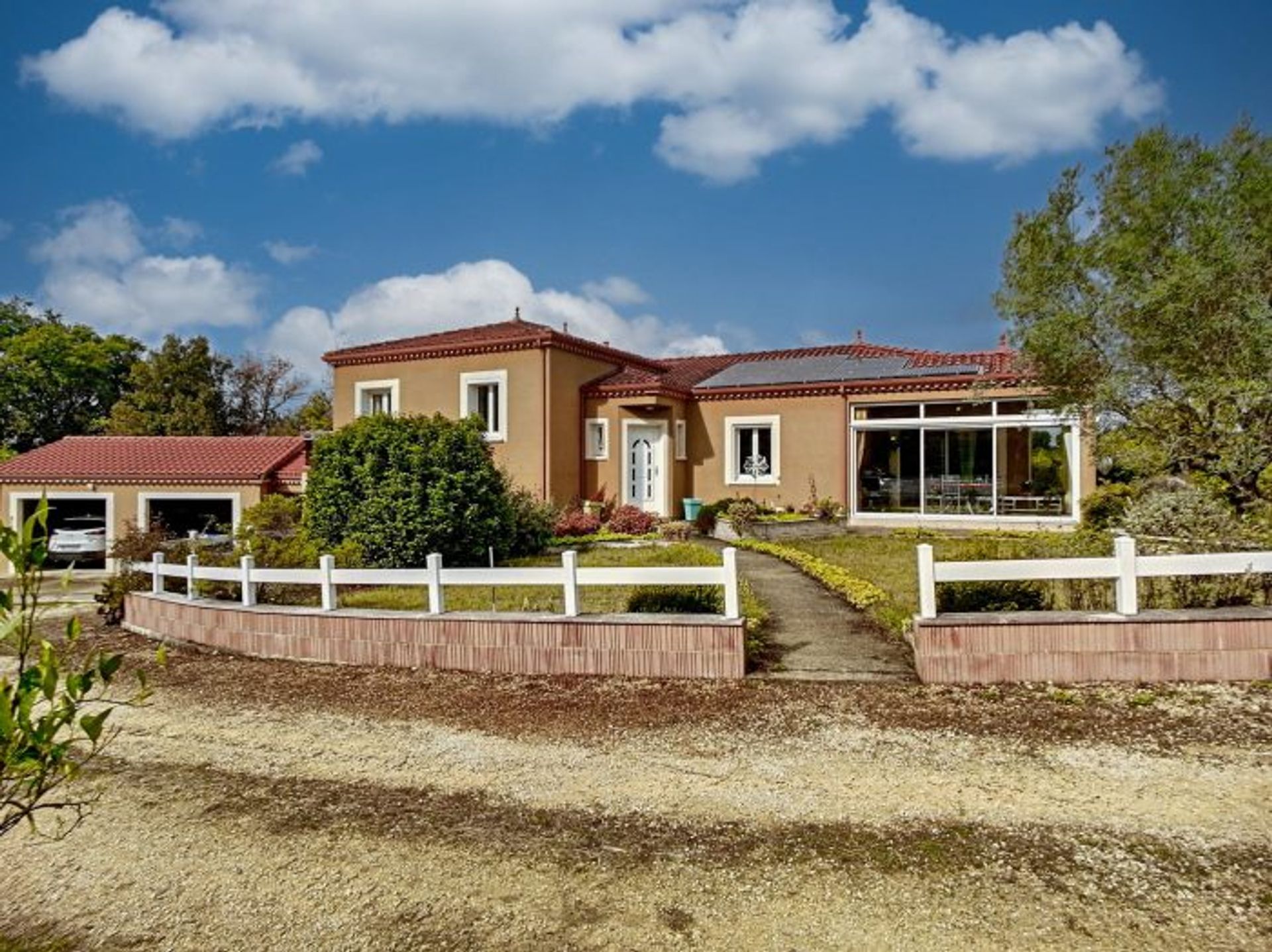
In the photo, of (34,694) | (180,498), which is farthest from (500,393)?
(34,694)

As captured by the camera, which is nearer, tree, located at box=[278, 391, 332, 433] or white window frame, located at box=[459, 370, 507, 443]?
white window frame, located at box=[459, 370, 507, 443]

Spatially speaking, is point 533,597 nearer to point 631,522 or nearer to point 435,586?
point 435,586

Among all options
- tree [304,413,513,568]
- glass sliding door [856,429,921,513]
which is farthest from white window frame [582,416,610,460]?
glass sliding door [856,429,921,513]

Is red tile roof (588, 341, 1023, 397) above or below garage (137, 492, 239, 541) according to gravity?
above

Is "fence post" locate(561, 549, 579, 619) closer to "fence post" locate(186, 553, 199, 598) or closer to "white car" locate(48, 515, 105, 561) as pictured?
"fence post" locate(186, 553, 199, 598)

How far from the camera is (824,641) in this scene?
8320 millimetres

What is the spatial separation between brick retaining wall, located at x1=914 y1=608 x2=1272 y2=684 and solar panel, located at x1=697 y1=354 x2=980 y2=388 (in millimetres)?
12195

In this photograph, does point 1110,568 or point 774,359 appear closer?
point 1110,568

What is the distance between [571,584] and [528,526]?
8.70 meters

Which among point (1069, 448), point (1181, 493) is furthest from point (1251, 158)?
point (1069, 448)

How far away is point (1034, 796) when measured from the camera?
4715 millimetres

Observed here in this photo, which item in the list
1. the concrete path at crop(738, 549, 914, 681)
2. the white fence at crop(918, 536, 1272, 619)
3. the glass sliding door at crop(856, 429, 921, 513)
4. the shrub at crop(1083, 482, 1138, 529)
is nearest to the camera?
the white fence at crop(918, 536, 1272, 619)

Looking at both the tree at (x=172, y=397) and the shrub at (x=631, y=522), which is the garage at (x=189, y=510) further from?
the tree at (x=172, y=397)

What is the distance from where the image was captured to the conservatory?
1752 centimetres
